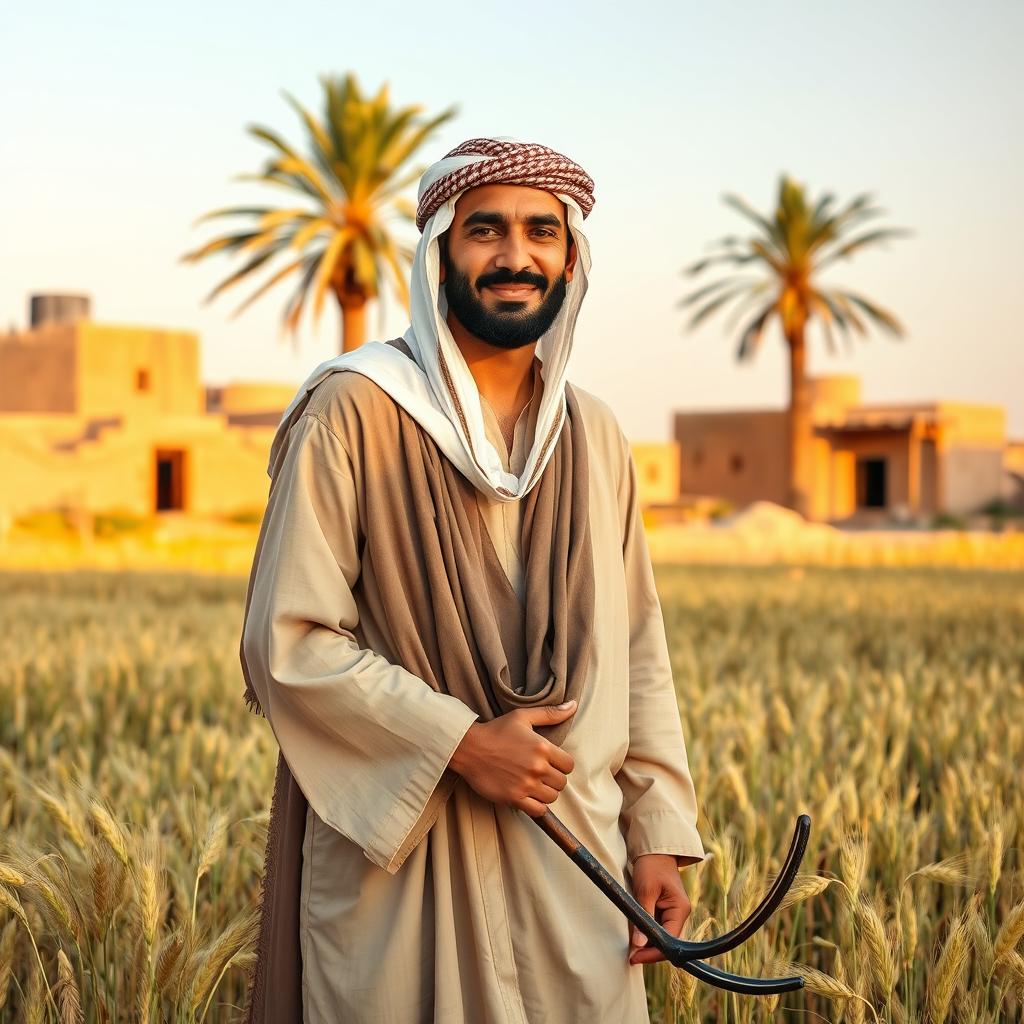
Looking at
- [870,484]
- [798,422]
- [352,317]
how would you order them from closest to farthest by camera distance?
[352,317] < [798,422] < [870,484]

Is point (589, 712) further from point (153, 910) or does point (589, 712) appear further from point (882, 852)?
point (882, 852)

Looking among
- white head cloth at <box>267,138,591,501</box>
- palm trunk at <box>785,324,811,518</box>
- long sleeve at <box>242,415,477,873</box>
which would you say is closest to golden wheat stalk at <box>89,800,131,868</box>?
long sleeve at <box>242,415,477,873</box>

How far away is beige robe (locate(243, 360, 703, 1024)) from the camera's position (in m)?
1.62

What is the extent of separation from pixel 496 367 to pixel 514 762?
1.96 ft

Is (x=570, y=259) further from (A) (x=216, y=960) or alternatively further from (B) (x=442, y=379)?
(A) (x=216, y=960)

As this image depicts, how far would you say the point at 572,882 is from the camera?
5.65 ft

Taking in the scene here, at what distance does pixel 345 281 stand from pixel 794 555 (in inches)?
328

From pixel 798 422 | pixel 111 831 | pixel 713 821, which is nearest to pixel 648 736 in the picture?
pixel 111 831

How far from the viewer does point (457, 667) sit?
1659 mm

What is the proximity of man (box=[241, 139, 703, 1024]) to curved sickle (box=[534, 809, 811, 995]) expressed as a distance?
0.20 ft

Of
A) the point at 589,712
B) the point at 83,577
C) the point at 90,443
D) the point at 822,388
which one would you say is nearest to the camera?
the point at 589,712

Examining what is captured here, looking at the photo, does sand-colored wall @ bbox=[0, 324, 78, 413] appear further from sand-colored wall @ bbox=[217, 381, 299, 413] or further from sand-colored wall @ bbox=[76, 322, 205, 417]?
sand-colored wall @ bbox=[217, 381, 299, 413]

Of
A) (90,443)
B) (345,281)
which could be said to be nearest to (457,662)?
(345,281)

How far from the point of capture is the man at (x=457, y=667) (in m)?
1.63
